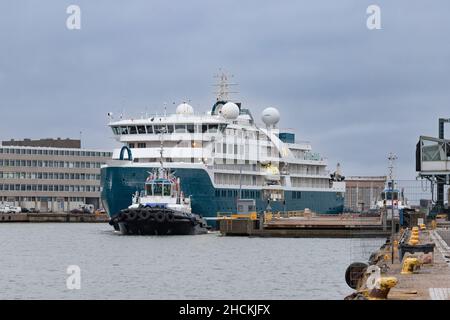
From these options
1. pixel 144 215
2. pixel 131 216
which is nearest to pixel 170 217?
pixel 144 215

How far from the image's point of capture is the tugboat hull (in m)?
81.1

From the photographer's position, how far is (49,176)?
19225cm

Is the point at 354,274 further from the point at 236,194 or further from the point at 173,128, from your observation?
the point at 236,194

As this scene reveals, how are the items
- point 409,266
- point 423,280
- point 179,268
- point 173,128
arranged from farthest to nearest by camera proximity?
1. point 173,128
2. point 179,268
3. point 409,266
4. point 423,280

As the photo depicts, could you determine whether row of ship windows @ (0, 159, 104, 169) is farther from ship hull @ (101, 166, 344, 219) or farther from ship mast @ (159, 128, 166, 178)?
ship mast @ (159, 128, 166, 178)

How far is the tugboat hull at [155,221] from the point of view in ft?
266

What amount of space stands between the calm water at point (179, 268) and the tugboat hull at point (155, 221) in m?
1.47

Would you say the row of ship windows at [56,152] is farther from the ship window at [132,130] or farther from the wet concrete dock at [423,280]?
the wet concrete dock at [423,280]

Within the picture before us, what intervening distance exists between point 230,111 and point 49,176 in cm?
9195

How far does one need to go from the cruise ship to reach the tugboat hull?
6.01 m

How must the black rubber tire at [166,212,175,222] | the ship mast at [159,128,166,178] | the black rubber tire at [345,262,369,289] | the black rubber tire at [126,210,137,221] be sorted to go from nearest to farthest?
the black rubber tire at [345,262,369,289] < the black rubber tire at [166,212,175,222] < the black rubber tire at [126,210,137,221] < the ship mast at [159,128,166,178]

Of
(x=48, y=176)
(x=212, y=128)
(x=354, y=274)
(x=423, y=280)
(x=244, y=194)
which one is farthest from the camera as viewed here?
(x=48, y=176)

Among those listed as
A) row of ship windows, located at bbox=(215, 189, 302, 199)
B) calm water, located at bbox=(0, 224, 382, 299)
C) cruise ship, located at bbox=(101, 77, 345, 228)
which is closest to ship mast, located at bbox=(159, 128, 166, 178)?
cruise ship, located at bbox=(101, 77, 345, 228)

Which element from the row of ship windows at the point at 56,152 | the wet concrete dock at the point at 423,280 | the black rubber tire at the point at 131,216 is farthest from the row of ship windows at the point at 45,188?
the wet concrete dock at the point at 423,280
